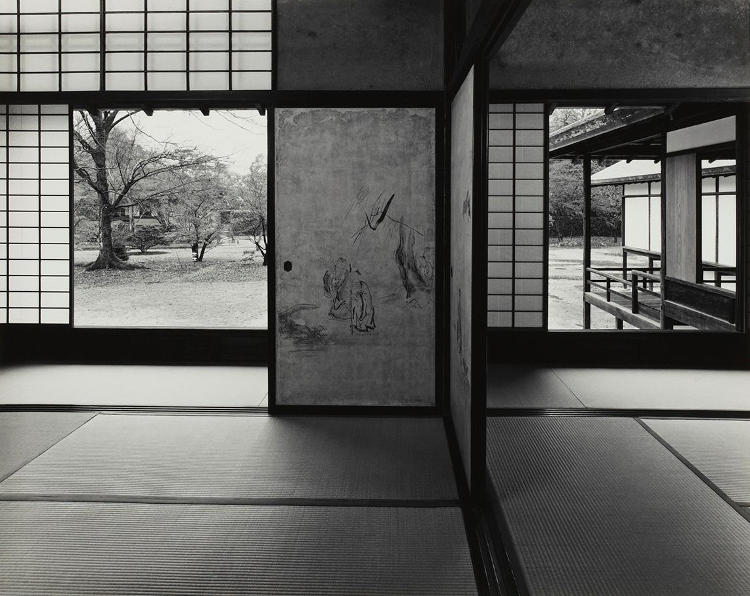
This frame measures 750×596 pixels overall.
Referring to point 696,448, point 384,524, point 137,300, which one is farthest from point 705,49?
point 137,300

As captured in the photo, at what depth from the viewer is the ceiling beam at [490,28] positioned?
80.9 inches

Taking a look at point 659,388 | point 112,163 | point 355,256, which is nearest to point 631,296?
point 659,388

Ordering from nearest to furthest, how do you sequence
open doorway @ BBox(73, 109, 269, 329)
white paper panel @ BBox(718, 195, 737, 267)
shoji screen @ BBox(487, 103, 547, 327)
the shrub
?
shoji screen @ BBox(487, 103, 547, 327), white paper panel @ BBox(718, 195, 737, 267), open doorway @ BBox(73, 109, 269, 329), the shrub

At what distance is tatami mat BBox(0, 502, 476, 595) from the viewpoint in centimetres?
203

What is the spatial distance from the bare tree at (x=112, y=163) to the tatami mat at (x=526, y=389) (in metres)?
8.18

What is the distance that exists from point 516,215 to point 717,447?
2611mm

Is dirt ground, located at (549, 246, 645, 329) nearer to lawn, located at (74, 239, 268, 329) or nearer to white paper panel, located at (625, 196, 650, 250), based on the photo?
white paper panel, located at (625, 196, 650, 250)

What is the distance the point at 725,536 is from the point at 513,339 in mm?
3134

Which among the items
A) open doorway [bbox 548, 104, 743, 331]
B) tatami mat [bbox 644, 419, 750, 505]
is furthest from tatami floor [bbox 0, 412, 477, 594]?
open doorway [bbox 548, 104, 743, 331]

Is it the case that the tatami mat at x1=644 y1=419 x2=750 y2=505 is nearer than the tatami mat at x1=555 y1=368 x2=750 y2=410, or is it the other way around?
the tatami mat at x1=644 y1=419 x2=750 y2=505

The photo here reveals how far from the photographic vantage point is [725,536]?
7.67 ft

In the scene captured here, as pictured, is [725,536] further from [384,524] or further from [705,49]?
[705,49]

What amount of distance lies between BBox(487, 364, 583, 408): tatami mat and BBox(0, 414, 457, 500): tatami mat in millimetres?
681

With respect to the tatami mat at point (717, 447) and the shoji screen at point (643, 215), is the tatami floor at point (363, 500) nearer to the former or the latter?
the tatami mat at point (717, 447)
